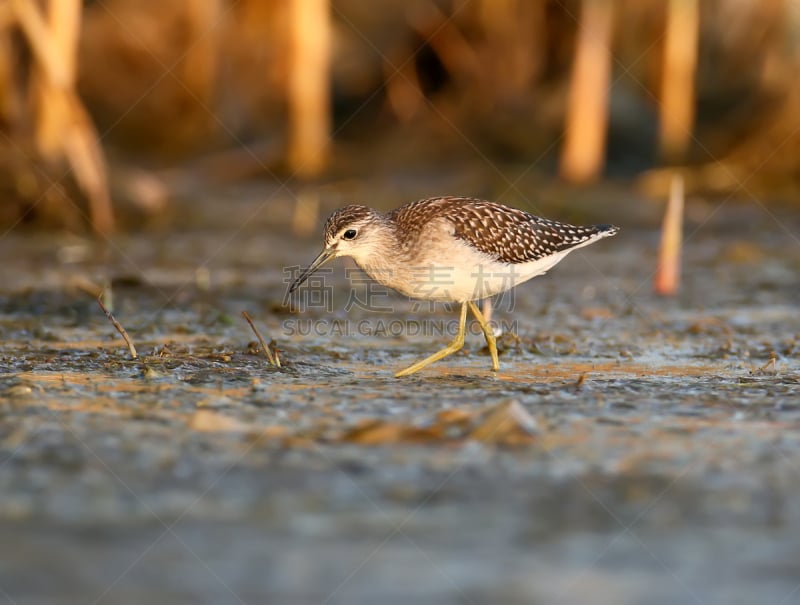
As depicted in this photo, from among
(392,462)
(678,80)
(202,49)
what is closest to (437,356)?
(392,462)

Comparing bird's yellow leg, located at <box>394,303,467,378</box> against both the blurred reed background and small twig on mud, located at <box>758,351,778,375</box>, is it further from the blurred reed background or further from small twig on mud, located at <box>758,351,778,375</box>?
the blurred reed background

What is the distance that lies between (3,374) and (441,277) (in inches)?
101

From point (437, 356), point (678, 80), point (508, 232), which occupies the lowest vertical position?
point (437, 356)

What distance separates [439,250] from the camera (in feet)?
22.8

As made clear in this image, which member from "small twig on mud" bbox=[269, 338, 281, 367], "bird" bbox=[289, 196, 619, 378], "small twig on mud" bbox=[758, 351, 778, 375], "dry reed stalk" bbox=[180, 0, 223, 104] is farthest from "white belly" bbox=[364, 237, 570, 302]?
"dry reed stalk" bbox=[180, 0, 223, 104]

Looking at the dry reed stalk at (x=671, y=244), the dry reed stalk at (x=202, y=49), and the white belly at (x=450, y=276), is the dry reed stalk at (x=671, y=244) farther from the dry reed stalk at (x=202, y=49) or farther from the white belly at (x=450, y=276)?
the dry reed stalk at (x=202, y=49)

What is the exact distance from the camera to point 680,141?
15836mm

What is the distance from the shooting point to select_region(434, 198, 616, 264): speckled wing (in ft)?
23.7

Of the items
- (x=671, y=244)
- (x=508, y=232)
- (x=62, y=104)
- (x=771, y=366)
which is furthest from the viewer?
(x=62, y=104)

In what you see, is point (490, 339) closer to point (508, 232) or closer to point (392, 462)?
point (508, 232)

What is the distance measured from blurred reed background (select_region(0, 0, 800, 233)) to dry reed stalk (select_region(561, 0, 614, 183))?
0.02 meters

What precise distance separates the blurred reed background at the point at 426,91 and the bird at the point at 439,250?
19.3ft

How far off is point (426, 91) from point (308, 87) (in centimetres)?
273

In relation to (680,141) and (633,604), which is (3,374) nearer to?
(633,604)
